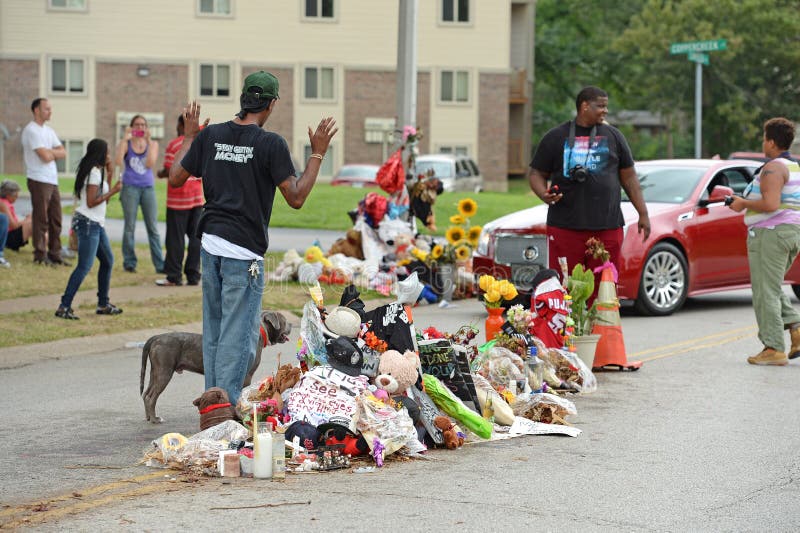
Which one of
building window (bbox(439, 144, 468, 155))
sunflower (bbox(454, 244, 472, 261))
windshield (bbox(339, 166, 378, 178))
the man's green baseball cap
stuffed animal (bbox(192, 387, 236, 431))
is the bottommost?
stuffed animal (bbox(192, 387, 236, 431))

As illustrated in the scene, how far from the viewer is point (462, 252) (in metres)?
15.0

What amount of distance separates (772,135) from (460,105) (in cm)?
3958

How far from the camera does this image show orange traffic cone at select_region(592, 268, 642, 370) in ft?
33.4

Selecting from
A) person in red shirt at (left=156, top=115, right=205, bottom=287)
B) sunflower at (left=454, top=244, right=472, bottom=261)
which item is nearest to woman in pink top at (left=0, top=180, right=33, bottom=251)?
person in red shirt at (left=156, top=115, right=205, bottom=287)

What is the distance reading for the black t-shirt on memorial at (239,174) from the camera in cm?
716

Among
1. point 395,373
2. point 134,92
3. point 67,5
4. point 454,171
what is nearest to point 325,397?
point 395,373

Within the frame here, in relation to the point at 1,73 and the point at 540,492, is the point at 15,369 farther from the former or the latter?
the point at 1,73

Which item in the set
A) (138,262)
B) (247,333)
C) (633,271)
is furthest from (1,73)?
(247,333)

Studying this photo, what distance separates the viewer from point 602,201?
1013 cm

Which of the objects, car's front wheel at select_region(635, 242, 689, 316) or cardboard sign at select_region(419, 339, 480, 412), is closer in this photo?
cardboard sign at select_region(419, 339, 480, 412)

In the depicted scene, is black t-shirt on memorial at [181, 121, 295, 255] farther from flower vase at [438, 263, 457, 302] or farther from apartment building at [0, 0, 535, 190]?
apartment building at [0, 0, 535, 190]

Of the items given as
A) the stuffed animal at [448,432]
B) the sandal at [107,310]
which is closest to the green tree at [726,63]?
the sandal at [107,310]

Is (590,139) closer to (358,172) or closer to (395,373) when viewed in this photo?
(395,373)

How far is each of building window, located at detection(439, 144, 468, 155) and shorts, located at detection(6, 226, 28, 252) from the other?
3345 centimetres
